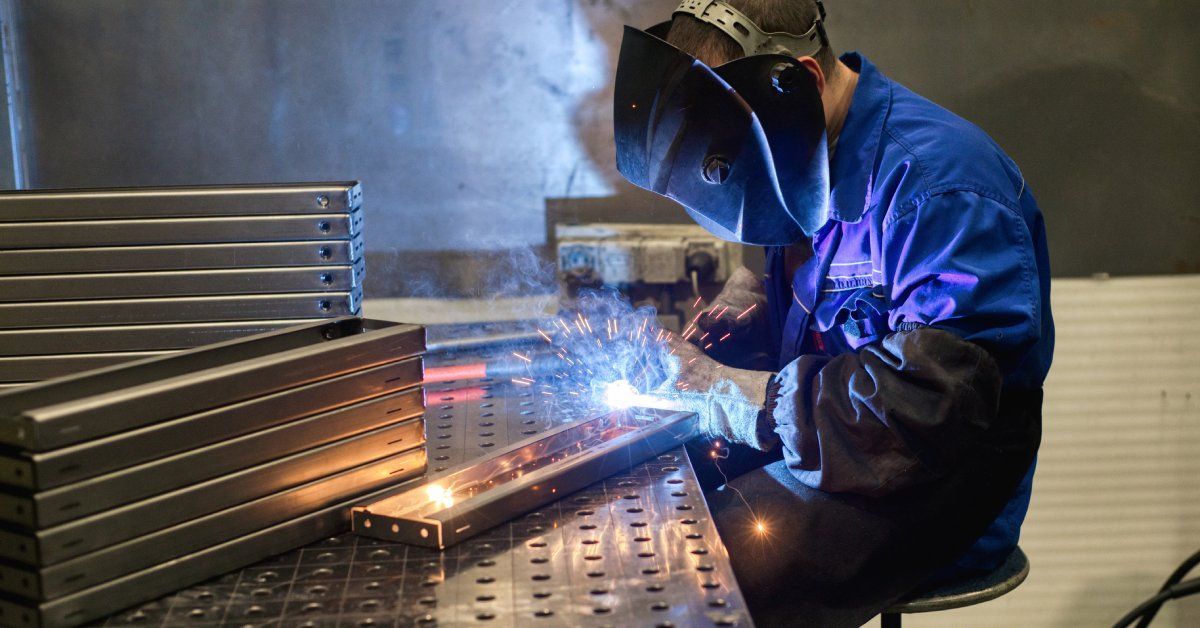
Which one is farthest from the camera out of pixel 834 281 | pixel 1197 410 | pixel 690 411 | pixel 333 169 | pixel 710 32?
pixel 1197 410

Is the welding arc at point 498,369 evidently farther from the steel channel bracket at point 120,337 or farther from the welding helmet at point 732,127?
the welding helmet at point 732,127

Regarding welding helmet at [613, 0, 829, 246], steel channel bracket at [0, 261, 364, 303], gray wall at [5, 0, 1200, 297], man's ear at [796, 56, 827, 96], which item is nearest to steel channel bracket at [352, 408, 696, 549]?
welding helmet at [613, 0, 829, 246]

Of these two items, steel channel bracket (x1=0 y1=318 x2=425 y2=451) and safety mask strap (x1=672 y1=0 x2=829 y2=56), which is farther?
safety mask strap (x1=672 y1=0 x2=829 y2=56)

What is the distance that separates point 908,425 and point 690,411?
1.34ft

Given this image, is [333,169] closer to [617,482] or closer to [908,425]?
[617,482]

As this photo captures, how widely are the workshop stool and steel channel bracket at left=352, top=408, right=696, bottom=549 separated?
1.57 feet

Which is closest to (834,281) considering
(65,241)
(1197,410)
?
(65,241)

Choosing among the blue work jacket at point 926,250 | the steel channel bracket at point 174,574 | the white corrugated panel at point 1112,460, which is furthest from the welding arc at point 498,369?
the white corrugated panel at point 1112,460

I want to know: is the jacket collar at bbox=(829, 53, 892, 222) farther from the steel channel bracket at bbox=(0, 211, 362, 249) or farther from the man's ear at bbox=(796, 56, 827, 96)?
the steel channel bracket at bbox=(0, 211, 362, 249)

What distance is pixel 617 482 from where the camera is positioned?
1.55 meters

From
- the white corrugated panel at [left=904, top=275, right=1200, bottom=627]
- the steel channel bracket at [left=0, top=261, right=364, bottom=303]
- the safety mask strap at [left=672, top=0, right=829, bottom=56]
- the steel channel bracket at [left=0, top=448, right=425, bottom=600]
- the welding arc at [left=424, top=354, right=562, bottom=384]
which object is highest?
the safety mask strap at [left=672, top=0, right=829, bottom=56]

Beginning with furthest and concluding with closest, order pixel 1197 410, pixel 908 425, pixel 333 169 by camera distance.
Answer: pixel 1197 410, pixel 333 169, pixel 908 425

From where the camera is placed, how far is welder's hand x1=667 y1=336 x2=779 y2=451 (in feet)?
5.88

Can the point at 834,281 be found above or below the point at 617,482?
above
